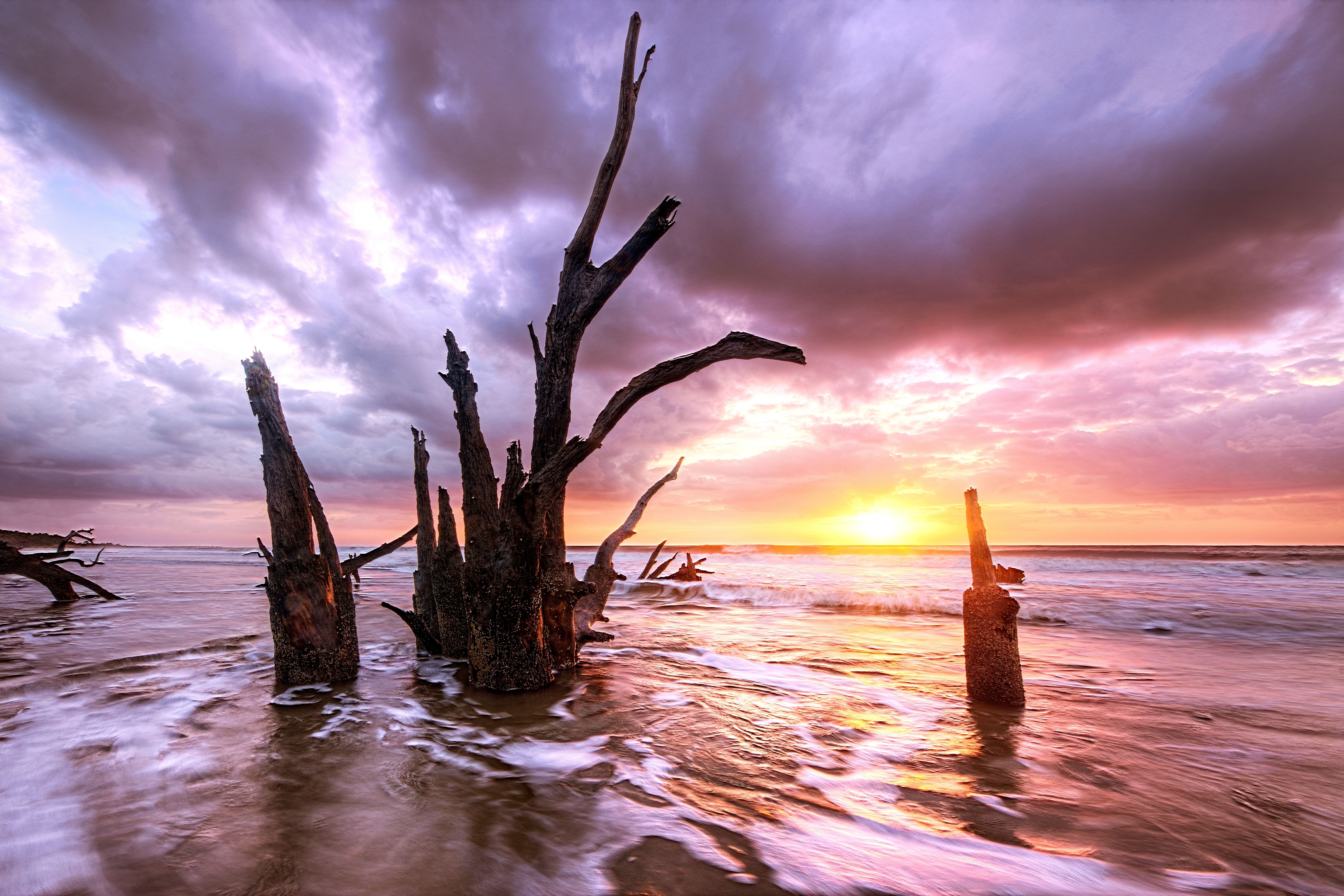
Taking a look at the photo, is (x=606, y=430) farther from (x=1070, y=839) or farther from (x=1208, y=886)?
(x=1208, y=886)

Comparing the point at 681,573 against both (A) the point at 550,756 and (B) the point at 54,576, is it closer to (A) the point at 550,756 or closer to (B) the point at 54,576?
(A) the point at 550,756

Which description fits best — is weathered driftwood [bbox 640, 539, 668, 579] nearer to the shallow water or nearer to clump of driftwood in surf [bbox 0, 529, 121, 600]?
the shallow water

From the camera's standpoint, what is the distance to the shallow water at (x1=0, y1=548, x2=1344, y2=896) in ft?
8.41

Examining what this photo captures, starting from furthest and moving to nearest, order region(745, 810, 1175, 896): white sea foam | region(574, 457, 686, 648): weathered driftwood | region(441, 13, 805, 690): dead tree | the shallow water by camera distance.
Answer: region(574, 457, 686, 648): weathered driftwood < region(441, 13, 805, 690): dead tree < the shallow water < region(745, 810, 1175, 896): white sea foam

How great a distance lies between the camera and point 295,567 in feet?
18.5

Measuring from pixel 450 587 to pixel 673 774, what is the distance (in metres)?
5.05

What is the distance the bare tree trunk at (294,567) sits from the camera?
18.6 ft

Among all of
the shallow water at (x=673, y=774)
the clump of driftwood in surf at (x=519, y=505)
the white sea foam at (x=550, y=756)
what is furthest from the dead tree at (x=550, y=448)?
the white sea foam at (x=550, y=756)

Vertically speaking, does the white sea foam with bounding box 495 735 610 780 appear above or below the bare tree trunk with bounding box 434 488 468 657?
below

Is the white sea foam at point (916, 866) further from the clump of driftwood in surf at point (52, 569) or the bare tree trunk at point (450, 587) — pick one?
the clump of driftwood in surf at point (52, 569)

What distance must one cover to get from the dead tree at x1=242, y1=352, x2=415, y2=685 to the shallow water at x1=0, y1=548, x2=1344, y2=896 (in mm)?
410

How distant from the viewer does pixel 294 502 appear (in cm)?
573

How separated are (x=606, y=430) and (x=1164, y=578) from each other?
1130 inches

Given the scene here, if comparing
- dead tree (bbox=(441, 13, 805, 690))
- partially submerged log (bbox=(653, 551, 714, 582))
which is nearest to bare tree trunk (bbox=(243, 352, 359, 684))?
dead tree (bbox=(441, 13, 805, 690))
